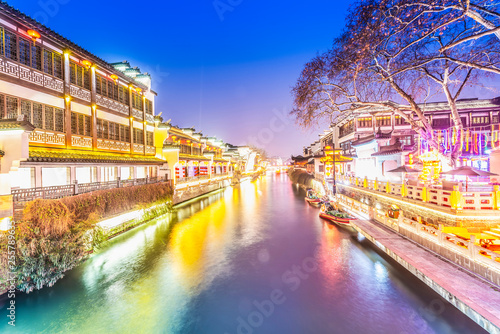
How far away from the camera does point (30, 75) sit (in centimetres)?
1316

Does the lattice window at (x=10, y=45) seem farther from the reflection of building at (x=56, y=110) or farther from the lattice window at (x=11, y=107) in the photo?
the lattice window at (x=11, y=107)

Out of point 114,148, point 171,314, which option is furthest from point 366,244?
point 114,148

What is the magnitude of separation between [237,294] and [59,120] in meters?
15.6

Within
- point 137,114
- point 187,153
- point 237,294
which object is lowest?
point 237,294

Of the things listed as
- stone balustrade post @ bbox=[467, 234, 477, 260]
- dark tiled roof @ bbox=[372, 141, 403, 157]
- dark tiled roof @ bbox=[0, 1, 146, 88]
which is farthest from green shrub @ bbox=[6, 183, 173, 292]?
dark tiled roof @ bbox=[372, 141, 403, 157]

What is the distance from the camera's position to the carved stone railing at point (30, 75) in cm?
1192

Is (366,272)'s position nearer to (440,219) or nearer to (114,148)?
(440,219)

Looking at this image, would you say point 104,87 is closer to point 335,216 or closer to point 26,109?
point 26,109

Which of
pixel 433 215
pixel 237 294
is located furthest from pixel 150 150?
pixel 433 215

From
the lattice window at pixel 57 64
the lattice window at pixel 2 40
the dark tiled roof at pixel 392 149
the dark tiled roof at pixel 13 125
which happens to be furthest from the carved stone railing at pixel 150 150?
the dark tiled roof at pixel 392 149

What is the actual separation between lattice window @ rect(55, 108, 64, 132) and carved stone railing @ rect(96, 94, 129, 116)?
12.3 feet

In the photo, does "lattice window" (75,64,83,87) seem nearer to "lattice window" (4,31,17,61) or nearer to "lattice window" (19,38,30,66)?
"lattice window" (19,38,30,66)

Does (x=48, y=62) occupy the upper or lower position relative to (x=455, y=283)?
upper

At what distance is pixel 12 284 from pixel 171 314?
6.45 m
